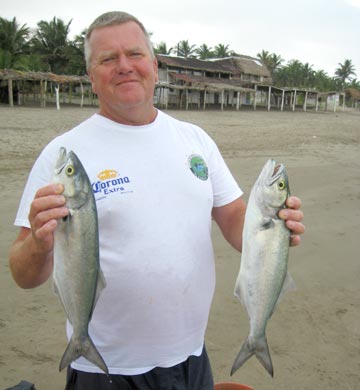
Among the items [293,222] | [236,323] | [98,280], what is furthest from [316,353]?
[98,280]

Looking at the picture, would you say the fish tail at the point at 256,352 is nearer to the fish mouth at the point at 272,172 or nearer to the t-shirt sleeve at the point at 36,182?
the fish mouth at the point at 272,172

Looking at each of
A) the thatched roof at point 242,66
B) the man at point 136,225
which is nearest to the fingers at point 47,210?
the man at point 136,225

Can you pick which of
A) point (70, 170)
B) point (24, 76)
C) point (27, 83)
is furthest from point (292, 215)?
point (27, 83)

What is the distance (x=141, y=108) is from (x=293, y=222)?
101cm

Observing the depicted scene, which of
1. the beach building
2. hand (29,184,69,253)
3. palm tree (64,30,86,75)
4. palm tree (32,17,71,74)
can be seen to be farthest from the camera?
palm tree (32,17,71,74)

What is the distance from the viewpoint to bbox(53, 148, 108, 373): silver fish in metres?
1.77

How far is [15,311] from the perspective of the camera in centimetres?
459

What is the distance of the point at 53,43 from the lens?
55.7 m

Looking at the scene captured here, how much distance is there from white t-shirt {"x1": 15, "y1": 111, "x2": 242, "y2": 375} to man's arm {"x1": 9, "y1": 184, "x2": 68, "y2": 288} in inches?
7.5

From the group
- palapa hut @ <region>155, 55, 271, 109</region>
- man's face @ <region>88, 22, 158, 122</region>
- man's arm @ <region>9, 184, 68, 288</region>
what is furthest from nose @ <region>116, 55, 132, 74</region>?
palapa hut @ <region>155, 55, 271, 109</region>

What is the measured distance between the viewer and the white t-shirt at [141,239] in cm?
212

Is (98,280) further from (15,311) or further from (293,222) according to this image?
(15,311)

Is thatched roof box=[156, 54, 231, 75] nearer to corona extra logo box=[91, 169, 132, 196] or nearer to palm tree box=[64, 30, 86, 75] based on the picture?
palm tree box=[64, 30, 86, 75]

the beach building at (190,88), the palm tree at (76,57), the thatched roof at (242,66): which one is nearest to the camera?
the beach building at (190,88)
